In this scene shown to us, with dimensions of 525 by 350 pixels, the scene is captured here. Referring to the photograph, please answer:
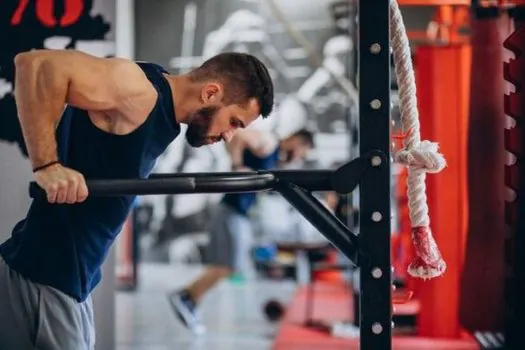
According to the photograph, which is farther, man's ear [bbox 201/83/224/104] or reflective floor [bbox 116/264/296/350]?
reflective floor [bbox 116/264/296/350]

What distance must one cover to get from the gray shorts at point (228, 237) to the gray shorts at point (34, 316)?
135 inches

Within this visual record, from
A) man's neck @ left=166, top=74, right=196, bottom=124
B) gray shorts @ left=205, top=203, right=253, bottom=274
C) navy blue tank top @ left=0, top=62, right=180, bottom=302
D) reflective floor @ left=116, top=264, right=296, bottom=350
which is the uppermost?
man's neck @ left=166, top=74, right=196, bottom=124

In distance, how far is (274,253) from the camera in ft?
26.4

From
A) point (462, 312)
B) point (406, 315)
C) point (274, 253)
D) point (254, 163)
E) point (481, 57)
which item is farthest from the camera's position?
point (274, 253)

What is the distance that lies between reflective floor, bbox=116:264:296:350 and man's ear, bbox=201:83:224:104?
9.72 ft

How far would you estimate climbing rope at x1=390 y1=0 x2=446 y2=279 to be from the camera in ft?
5.99

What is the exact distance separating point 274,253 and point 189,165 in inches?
47.2

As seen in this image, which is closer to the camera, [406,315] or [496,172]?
[496,172]

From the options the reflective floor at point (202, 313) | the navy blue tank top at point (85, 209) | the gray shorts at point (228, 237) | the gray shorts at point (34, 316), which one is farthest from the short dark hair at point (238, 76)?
the gray shorts at point (228, 237)

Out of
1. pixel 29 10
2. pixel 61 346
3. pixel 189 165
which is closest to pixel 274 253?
pixel 189 165

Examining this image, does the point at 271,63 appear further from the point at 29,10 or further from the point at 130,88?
the point at 130,88

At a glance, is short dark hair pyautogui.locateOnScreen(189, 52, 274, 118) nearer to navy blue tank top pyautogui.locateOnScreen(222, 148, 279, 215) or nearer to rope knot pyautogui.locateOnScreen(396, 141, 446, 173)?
rope knot pyautogui.locateOnScreen(396, 141, 446, 173)

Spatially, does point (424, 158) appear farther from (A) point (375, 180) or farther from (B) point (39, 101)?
(B) point (39, 101)

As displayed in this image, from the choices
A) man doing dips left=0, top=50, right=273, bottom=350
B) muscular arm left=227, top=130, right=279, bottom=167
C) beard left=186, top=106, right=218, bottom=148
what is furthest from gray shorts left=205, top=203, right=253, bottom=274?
beard left=186, top=106, right=218, bottom=148
